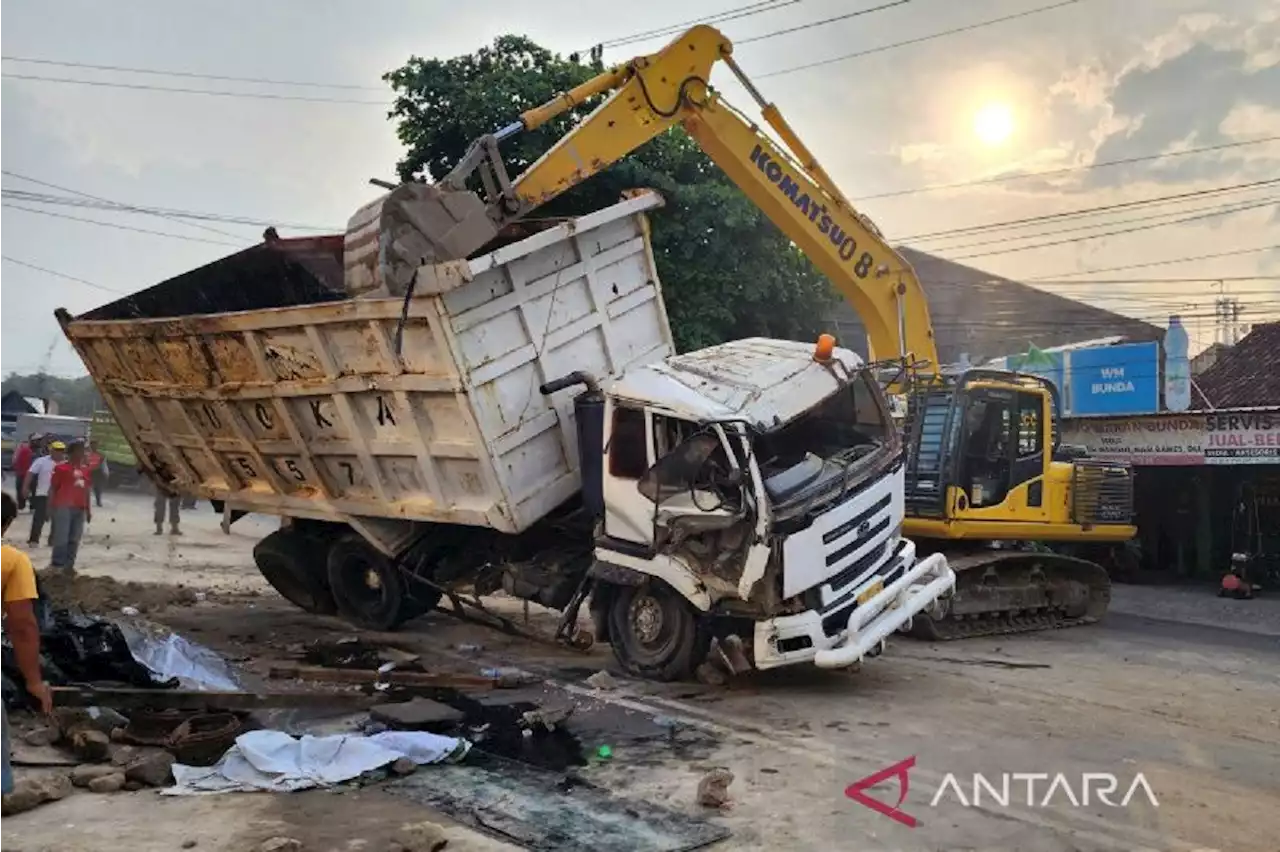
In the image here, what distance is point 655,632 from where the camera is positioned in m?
7.80

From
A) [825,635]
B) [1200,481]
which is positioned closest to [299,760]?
[825,635]

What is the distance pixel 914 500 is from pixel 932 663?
6.99ft

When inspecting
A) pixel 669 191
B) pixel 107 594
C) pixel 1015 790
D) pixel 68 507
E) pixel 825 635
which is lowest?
pixel 1015 790

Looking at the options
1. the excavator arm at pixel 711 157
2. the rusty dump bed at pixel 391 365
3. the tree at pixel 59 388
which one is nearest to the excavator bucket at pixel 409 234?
the excavator arm at pixel 711 157

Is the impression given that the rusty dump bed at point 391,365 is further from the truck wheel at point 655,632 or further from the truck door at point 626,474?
the truck wheel at point 655,632

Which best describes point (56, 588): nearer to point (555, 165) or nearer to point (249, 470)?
point (249, 470)

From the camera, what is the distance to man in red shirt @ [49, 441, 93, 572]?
470 inches

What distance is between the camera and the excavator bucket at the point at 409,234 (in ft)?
26.5

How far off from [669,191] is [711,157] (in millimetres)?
5390

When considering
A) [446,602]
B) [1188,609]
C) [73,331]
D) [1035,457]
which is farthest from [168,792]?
[1188,609]

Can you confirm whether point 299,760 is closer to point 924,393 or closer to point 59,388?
point 924,393

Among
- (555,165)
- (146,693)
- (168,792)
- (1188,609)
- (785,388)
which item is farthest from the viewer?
(1188,609)

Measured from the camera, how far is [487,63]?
1775cm

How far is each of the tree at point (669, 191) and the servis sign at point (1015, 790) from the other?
434 inches
